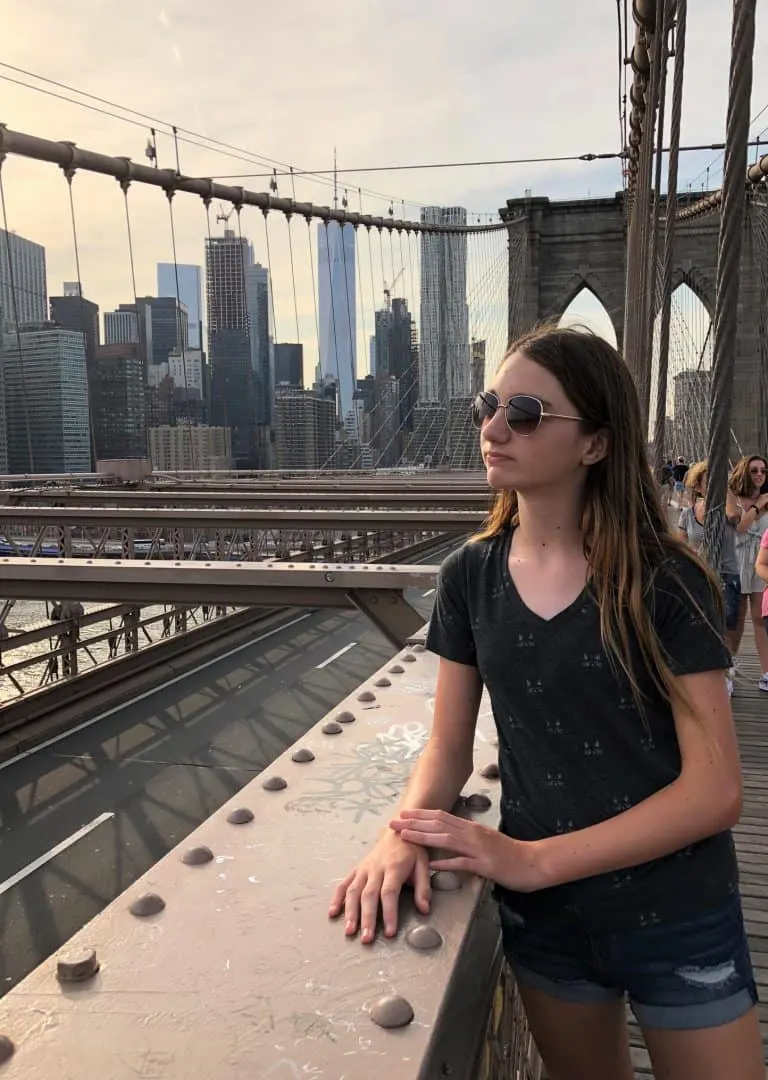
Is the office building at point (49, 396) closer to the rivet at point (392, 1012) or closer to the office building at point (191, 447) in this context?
the office building at point (191, 447)

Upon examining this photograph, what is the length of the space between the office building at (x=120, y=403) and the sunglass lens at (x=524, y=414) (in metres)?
16.0

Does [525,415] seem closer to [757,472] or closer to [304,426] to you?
[757,472]

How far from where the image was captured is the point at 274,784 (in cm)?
121

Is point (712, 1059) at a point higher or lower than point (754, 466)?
lower

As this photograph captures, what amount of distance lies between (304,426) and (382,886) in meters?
24.7

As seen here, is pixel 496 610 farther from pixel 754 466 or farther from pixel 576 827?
A: pixel 754 466

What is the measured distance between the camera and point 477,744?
1.42 m

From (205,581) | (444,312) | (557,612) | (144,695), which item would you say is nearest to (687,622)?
(557,612)

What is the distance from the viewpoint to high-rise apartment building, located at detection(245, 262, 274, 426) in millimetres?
23109

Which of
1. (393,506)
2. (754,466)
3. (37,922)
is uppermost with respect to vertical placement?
(754,466)

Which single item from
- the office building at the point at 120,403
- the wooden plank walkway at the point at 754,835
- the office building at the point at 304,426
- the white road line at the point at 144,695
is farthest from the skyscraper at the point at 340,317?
the wooden plank walkway at the point at 754,835

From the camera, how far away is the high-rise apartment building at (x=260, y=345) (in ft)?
75.8

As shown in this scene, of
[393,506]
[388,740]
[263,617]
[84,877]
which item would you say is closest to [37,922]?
[84,877]

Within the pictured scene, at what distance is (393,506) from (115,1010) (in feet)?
26.5
